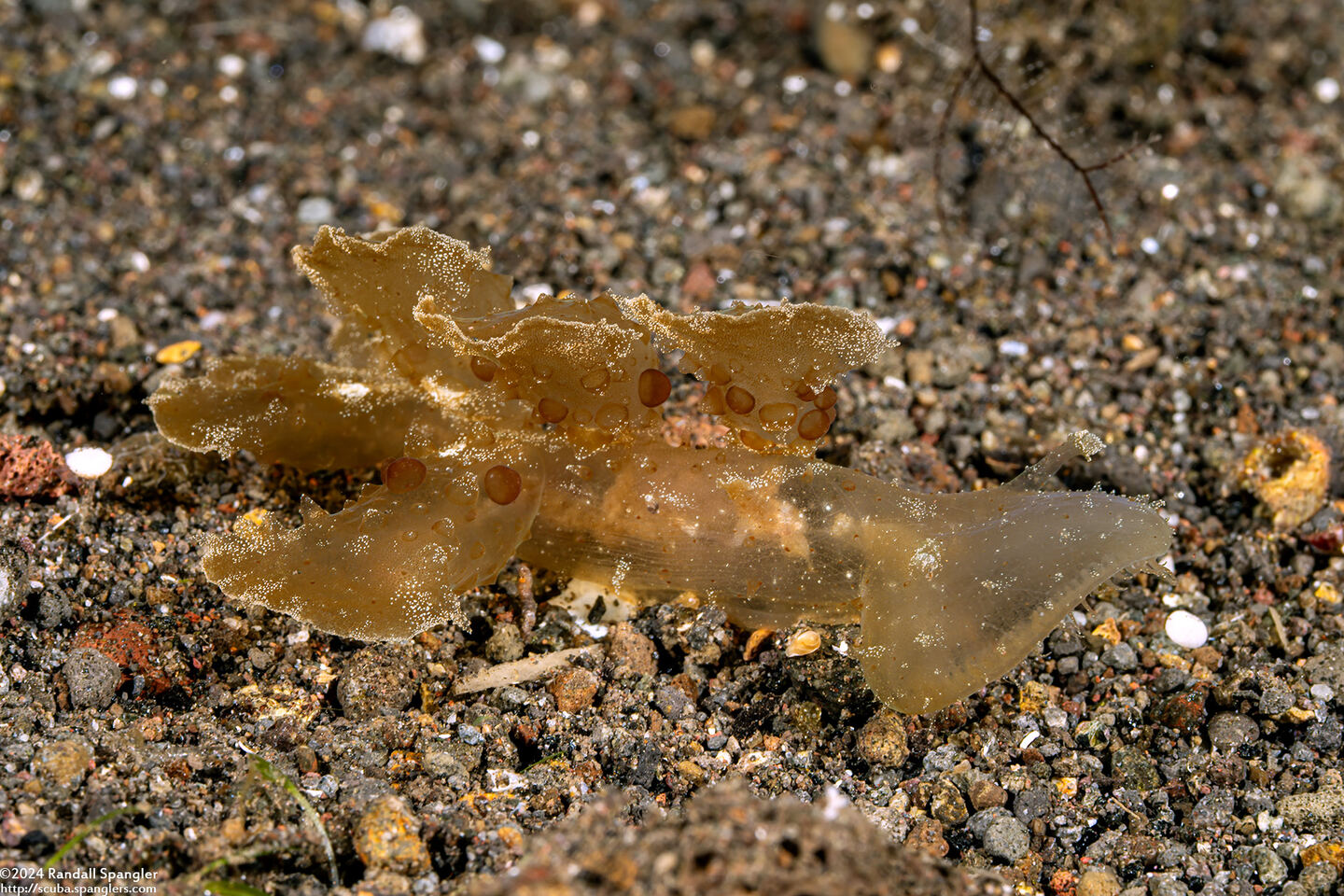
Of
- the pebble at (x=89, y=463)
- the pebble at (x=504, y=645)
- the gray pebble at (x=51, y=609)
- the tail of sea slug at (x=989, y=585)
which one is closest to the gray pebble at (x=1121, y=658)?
the tail of sea slug at (x=989, y=585)

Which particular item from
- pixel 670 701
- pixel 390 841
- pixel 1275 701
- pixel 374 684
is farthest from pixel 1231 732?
pixel 374 684

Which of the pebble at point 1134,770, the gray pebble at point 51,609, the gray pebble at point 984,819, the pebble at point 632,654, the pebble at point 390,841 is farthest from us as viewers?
the pebble at point 632,654

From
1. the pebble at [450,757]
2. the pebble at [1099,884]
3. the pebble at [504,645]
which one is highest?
the pebble at [1099,884]

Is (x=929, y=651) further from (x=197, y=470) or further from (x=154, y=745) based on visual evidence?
(x=197, y=470)

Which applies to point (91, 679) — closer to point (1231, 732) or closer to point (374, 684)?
point (374, 684)

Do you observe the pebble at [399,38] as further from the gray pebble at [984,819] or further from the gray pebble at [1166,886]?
the gray pebble at [1166,886]
